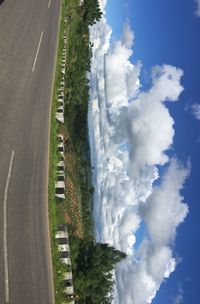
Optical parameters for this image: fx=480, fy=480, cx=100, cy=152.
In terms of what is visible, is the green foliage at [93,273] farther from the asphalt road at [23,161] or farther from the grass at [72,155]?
the asphalt road at [23,161]

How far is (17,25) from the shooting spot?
2427 centimetres

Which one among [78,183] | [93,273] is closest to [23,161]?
[93,273]

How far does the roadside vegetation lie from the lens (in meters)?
21.3

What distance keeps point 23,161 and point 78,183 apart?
21712 mm

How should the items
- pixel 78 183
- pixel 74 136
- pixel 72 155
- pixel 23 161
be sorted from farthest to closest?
pixel 74 136 < pixel 78 183 < pixel 72 155 < pixel 23 161

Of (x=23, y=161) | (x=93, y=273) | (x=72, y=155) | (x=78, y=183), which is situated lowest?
(x=93, y=273)

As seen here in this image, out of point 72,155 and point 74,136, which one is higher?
point 74,136

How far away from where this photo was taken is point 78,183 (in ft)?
131

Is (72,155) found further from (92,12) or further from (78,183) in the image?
(92,12)

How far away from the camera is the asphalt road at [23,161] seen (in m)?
15.2

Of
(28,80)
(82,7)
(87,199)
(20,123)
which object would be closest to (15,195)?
(20,123)

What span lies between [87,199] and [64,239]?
25.3 m

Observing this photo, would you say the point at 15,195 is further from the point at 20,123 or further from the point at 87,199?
the point at 87,199

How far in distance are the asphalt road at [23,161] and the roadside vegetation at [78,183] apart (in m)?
1.17
